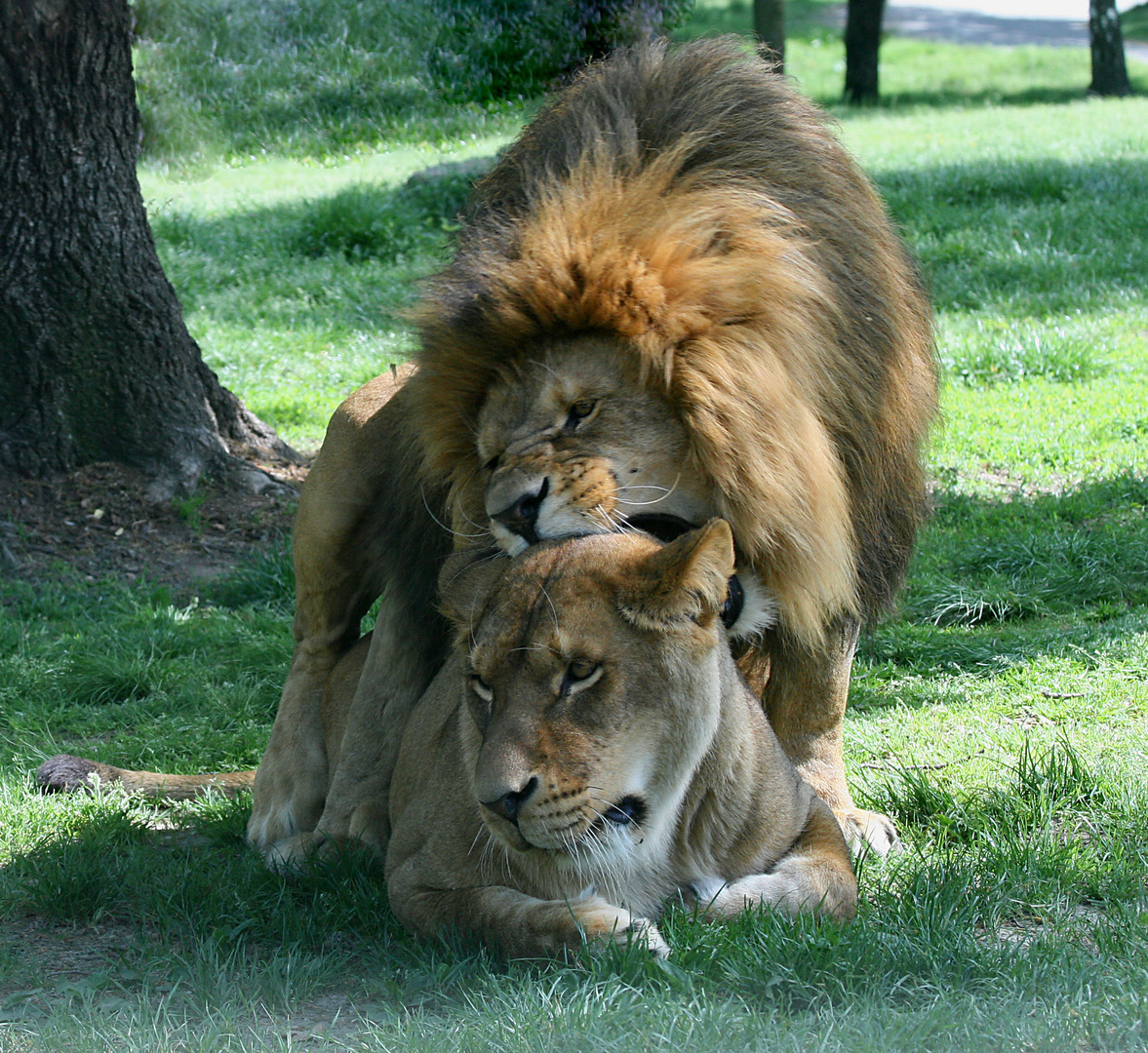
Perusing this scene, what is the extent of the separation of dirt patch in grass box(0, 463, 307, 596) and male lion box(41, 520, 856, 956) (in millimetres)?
3768

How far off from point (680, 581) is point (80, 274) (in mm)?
4952

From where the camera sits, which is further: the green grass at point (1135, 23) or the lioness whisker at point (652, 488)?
the green grass at point (1135, 23)

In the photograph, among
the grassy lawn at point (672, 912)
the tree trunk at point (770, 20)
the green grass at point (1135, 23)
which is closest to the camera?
the grassy lawn at point (672, 912)

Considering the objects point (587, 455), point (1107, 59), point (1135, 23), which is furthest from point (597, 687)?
point (1135, 23)

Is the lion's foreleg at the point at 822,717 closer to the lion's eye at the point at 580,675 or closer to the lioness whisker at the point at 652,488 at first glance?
the lioness whisker at the point at 652,488

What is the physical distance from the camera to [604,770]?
2.93m

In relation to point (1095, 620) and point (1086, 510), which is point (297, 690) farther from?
point (1086, 510)

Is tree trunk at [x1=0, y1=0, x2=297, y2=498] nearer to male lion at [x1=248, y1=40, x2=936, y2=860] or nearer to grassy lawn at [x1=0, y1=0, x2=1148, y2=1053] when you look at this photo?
grassy lawn at [x1=0, y1=0, x2=1148, y2=1053]

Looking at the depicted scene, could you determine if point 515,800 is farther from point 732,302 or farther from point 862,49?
point 862,49

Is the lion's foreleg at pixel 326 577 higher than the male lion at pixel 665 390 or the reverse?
the reverse

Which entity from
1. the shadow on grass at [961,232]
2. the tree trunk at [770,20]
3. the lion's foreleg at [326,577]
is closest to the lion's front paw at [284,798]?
the lion's foreleg at [326,577]

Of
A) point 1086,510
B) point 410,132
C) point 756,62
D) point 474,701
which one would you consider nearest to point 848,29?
point 410,132

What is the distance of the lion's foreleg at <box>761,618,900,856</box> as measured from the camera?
3898mm

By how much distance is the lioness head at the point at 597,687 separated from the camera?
2.88 m
